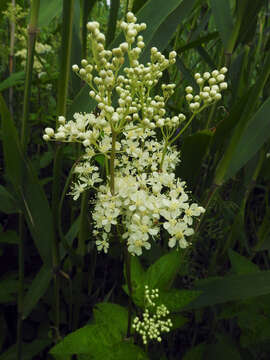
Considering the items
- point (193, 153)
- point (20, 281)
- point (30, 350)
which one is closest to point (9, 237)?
point (20, 281)

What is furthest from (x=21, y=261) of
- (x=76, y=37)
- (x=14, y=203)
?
(x=76, y=37)

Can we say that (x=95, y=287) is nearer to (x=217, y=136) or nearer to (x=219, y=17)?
(x=217, y=136)

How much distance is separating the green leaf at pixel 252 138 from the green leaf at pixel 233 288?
333 mm

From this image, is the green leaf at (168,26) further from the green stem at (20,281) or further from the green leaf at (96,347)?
the green leaf at (96,347)

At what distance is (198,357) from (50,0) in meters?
1.34

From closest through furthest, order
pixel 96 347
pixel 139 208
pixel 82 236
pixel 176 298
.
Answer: pixel 139 208, pixel 96 347, pixel 176 298, pixel 82 236

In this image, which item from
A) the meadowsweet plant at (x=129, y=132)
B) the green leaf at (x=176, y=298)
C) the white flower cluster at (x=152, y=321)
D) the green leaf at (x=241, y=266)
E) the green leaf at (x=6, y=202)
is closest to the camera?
the meadowsweet plant at (x=129, y=132)

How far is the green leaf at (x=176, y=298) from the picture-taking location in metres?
1.01

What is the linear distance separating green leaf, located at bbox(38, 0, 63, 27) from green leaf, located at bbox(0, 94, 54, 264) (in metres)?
0.44

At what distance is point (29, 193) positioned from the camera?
106 centimetres

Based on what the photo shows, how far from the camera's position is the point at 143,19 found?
103 cm

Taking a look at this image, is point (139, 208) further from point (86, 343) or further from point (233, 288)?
point (233, 288)

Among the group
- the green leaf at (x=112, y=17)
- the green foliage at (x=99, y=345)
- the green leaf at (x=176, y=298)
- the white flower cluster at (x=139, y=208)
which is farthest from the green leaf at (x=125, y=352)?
the green leaf at (x=112, y=17)

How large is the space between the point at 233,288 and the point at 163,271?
24 cm
